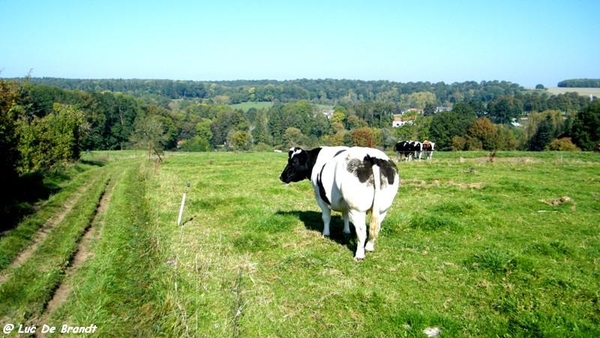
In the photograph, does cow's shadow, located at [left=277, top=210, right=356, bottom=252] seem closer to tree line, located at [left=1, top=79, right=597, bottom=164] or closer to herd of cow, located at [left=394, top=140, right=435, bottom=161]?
tree line, located at [left=1, top=79, right=597, bottom=164]

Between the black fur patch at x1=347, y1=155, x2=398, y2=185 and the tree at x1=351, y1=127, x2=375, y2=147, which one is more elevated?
the black fur patch at x1=347, y1=155, x2=398, y2=185

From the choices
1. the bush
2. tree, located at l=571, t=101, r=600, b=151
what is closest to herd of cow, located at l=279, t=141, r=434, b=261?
the bush

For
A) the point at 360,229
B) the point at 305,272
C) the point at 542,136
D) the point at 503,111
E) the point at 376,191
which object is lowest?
the point at 542,136

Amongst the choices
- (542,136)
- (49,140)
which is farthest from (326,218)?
(542,136)

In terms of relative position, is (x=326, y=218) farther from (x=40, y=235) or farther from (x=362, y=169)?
(x=40, y=235)

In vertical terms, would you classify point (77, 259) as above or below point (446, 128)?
above

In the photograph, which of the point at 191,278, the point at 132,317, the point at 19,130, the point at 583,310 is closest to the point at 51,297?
the point at 132,317

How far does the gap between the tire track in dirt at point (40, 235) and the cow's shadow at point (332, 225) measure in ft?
26.2

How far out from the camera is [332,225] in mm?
13164

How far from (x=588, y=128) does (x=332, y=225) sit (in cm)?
7062

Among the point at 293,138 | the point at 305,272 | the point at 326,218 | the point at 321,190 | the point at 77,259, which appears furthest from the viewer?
the point at 293,138

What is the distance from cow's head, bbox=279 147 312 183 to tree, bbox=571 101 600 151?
6862cm

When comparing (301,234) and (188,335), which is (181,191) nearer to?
(301,234)

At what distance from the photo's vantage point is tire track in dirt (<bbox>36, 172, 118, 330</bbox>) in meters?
9.03
